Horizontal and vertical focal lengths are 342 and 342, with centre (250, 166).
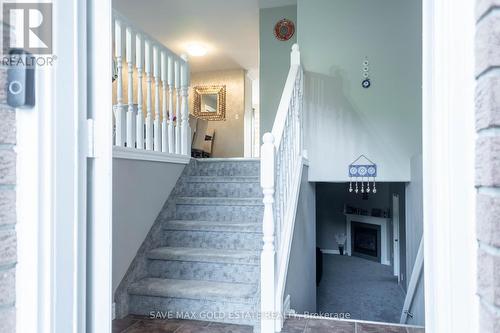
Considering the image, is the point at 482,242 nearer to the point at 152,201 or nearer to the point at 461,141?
the point at 461,141

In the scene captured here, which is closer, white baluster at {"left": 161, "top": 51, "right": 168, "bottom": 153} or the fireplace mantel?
white baluster at {"left": 161, "top": 51, "right": 168, "bottom": 153}

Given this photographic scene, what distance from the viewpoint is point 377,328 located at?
206cm

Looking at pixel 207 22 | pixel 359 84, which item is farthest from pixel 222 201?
pixel 207 22

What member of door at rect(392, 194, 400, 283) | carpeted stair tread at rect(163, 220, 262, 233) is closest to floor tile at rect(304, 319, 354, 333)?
carpeted stair tread at rect(163, 220, 262, 233)

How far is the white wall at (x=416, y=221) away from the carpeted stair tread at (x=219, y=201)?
1.42m

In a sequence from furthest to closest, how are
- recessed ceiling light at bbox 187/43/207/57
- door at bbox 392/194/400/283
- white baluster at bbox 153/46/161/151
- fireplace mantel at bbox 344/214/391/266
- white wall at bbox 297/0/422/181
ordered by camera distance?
1. fireplace mantel at bbox 344/214/391/266
2. recessed ceiling light at bbox 187/43/207/57
3. door at bbox 392/194/400/283
4. white wall at bbox 297/0/422/181
5. white baluster at bbox 153/46/161/151

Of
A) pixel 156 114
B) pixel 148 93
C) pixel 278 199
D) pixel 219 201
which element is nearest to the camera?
pixel 278 199

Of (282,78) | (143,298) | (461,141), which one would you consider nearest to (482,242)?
(461,141)

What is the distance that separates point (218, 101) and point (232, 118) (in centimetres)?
46

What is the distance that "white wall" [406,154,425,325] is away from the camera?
2947 mm

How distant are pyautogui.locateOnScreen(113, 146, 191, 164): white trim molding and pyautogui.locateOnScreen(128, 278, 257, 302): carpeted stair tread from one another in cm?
89

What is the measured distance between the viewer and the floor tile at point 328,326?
2000 mm

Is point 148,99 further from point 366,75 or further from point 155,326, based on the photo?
point 366,75

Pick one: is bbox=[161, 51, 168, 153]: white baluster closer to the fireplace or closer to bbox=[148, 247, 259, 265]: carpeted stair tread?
bbox=[148, 247, 259, 265]: carpeted stair tread
